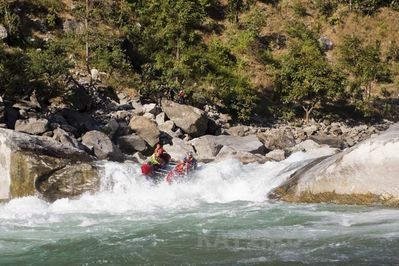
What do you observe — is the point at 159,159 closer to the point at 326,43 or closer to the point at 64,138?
the point at 64,138

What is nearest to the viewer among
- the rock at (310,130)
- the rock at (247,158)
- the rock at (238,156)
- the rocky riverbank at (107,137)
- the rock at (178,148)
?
the rocky riverbank at (107,137)

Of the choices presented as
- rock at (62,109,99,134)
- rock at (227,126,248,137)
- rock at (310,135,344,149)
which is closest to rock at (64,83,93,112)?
rock at (62,109,99,134)

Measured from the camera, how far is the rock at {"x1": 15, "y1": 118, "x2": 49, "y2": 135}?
18938mm

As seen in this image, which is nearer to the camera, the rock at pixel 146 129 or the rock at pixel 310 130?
the rock at pixel 146 129

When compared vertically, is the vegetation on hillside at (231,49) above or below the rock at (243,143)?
above

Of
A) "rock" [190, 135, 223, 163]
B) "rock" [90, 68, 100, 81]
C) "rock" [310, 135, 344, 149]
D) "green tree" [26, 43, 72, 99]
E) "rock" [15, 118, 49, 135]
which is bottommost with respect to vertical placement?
"rock" [190, 135, 223, 163]

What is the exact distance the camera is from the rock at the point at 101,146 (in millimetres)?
18891

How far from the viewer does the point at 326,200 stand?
502 inches

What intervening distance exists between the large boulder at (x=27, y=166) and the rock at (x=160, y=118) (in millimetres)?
10188

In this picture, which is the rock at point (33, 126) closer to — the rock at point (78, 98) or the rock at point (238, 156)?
the rock at point (78, 98)

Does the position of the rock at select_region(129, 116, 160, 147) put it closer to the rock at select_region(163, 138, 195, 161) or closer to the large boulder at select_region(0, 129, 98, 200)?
the rock at select_region(163, 138, 195, 161)

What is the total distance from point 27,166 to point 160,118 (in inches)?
457

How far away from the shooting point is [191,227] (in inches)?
414

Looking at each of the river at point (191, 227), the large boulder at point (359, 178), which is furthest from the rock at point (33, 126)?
the large boulder at point (359, 178)
